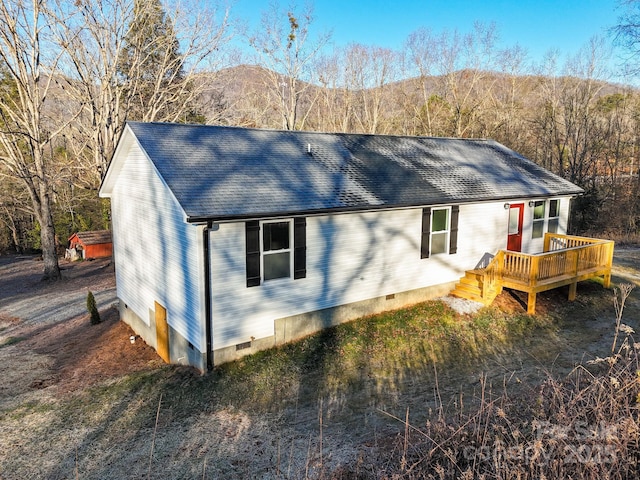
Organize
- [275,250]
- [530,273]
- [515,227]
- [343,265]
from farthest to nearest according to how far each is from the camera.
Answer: [515,227], [530,273], [343,265], [275,250]

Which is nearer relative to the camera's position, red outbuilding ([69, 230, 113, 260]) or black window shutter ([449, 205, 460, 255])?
black window shutter ([449, 205, 460, 255])

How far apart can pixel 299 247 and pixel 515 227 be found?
28.9ft

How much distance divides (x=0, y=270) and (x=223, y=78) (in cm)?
1924

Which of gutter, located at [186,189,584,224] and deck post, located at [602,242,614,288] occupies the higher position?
gutter, located at [186,189,584,224]

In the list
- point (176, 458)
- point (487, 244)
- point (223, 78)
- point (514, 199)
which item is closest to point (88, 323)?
point (176, 458)

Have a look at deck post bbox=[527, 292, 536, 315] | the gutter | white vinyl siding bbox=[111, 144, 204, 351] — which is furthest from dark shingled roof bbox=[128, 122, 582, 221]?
deck post bbox=[527, 292, 536, 315]

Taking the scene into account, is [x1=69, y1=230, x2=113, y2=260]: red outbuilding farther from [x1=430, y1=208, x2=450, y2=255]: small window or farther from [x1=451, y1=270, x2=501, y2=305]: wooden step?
[x1=451, y1=270, x2=501, y2=305]: wooden step

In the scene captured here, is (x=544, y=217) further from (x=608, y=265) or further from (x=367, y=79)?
(x=367, y=79)

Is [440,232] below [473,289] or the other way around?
the other way around

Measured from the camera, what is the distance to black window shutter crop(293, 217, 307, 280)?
10.5m

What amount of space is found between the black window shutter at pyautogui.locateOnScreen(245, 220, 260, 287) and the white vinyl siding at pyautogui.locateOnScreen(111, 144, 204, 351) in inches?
43.0

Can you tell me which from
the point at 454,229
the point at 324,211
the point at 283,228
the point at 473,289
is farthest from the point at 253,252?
the point at 473,289

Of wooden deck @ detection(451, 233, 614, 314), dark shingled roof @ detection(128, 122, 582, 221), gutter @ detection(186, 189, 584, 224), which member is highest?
Answer: dark shingled roof @ detection(128, 122, 582, 221)

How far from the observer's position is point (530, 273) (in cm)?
1266
